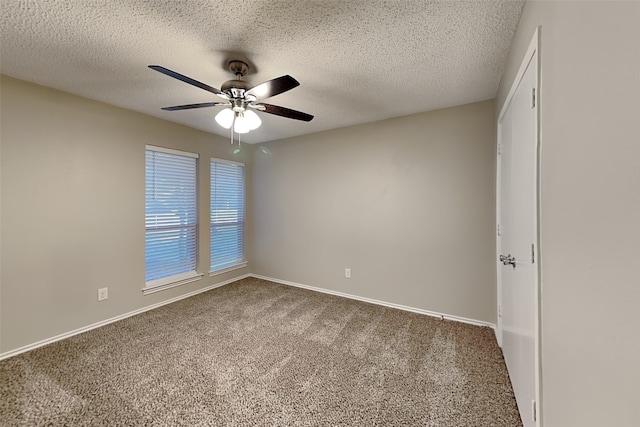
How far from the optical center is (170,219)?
10.7 feet

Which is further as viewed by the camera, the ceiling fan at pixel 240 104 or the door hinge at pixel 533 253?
the ceiling fan at pixel 240 104

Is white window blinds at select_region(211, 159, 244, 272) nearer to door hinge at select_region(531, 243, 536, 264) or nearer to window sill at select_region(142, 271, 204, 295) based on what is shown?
window sill at select_region(142, 271, 204, 295)

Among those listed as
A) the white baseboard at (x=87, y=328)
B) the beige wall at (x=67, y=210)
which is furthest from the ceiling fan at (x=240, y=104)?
the white baseboard at (x=87, y=328)

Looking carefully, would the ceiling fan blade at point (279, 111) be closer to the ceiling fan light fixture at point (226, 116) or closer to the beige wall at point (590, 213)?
the ceiling fan light fixture at point (226, 116)

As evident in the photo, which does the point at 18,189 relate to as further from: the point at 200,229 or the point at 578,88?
the point at 578,88

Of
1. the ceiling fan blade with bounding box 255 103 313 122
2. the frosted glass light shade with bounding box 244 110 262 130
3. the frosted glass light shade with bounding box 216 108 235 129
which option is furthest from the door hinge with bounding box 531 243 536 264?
the frosted glass light shade with bounding box 216 108 235 129

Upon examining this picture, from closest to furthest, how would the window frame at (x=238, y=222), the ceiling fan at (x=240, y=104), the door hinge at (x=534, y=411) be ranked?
the door hinge at (x=534, y=411) → the ceiling fan at (x=240, y=104) → the window frame at (x=238, y=222)

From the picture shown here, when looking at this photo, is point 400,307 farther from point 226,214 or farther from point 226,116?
point 226,214

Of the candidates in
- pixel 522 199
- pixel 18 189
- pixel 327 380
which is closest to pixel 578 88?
pixel 522 199

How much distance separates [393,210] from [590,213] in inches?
94.2

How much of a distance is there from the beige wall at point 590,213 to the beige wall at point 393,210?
1.71m

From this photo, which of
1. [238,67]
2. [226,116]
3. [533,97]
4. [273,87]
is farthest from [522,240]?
[238,67]

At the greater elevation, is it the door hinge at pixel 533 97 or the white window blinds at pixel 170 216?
the door hinge at pixel 533 97

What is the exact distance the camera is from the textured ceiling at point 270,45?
1360 mm
